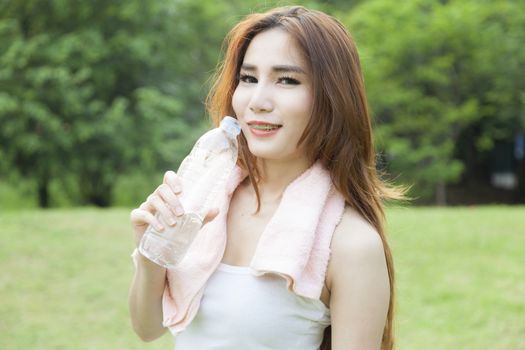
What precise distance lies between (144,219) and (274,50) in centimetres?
51

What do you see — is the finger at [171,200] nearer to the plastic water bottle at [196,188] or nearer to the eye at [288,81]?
the plastic water bottle at [196,188]

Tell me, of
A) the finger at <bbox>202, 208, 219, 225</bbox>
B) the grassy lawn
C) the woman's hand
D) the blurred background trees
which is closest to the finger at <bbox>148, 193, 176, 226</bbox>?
the woman's hand

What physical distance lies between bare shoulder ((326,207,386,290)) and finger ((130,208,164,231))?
41 cm

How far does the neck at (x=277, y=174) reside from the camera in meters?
1.80

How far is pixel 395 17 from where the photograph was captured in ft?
44.1

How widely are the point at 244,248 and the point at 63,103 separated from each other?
11.9 meters

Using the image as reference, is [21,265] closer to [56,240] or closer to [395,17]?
[56,240]

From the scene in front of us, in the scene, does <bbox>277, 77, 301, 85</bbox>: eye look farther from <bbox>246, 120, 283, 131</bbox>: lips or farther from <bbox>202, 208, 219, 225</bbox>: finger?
<bbox>202, 208, 219, 225</bbox>: finger

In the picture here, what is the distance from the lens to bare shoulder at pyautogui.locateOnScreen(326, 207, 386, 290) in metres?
1.59

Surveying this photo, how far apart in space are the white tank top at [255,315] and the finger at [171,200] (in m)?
0.26

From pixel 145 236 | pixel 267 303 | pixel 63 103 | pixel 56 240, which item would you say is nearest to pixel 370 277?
pixel 267 303

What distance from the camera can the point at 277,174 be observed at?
1820 millimetres

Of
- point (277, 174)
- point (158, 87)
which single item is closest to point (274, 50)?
point (277, 174)

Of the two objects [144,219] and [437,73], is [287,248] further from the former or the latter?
[437,73]
